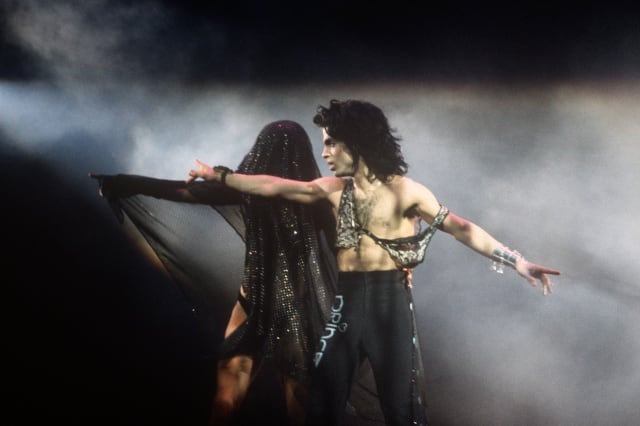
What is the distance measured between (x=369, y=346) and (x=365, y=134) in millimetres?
1324

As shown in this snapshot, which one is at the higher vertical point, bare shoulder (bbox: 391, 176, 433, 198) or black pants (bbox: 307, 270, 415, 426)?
bare shoulder (bbox: 391, 176, 433, 198)

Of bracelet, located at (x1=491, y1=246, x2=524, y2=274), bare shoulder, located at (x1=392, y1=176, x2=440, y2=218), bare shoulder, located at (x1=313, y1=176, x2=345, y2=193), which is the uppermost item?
bare shoulder, located at (x1=313, y1=176, x2=345, y2=193)

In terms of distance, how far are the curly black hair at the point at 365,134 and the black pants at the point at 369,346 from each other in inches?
27.8

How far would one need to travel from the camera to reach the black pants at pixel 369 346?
281 centimetres

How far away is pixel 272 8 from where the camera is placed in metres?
4.93

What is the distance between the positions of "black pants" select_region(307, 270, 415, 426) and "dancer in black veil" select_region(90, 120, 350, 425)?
0.46 m

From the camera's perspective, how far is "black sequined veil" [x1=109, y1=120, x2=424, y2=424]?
343 centimetres

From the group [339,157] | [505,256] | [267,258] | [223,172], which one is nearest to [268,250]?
[267,258]

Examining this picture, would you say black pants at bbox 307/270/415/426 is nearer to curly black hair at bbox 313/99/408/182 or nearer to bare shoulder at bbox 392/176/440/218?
bare shoulder at bbox 392/176/440/218

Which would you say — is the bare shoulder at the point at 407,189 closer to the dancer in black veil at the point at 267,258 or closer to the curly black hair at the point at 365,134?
the curly black hair at the point at 365,134

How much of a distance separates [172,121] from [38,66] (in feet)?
4.34

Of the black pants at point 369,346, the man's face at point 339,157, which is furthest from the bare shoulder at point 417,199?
the black pants at point 369,346

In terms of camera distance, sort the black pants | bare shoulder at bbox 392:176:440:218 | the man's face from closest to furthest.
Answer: the black pants → bare shoulder at bbox 392:176:440:218 → the man's face

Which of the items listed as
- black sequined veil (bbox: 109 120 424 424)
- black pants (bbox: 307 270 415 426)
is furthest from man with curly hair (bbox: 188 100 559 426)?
black sequined veil (bbox: 109 120 424 424)
